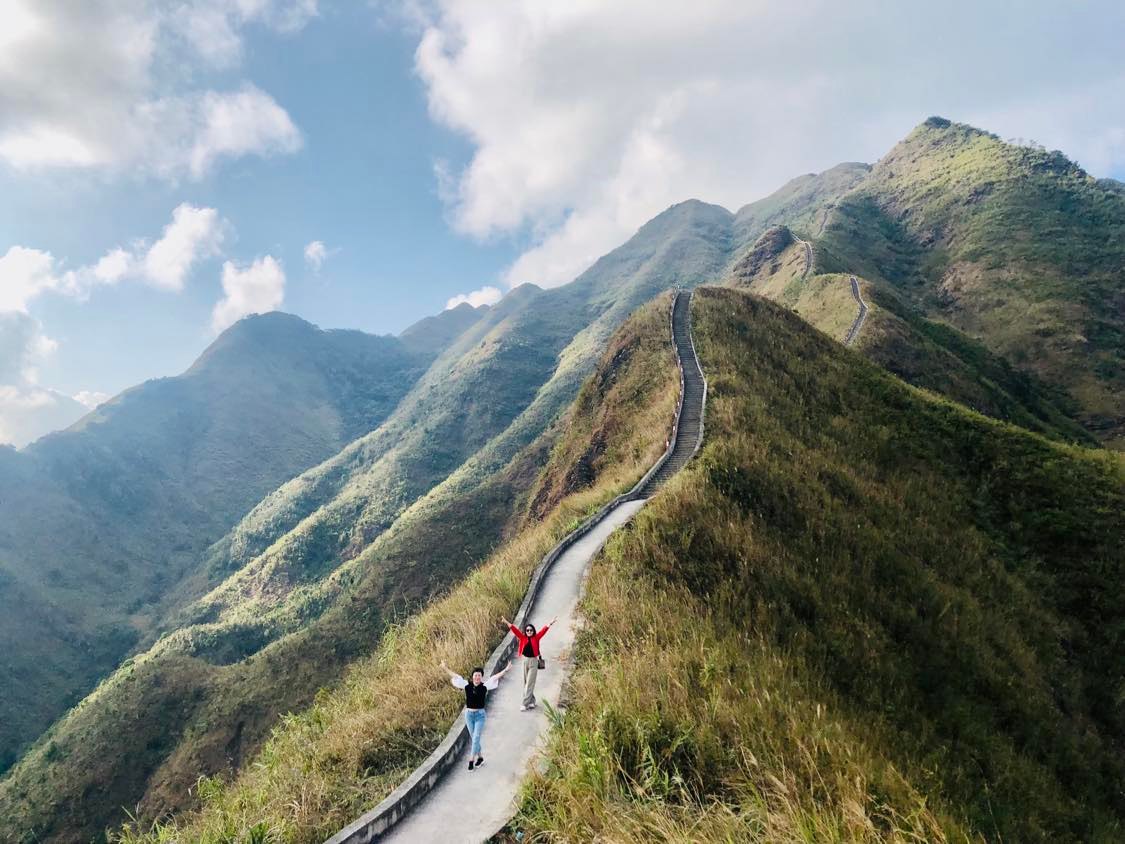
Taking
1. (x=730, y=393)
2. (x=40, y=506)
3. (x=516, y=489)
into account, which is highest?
(x=40, y=506)

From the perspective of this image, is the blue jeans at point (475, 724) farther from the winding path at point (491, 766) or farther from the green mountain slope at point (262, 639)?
the green mountain slope at point (262, 639)

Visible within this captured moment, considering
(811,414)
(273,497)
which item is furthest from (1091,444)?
(273,497)

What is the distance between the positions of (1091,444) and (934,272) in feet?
166

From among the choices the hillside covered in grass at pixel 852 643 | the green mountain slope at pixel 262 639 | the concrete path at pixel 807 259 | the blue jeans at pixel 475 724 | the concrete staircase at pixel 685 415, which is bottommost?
the green mountain slope at pixel 262 639

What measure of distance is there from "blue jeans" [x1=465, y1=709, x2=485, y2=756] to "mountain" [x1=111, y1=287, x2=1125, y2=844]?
80 centimetres

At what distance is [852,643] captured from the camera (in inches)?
387

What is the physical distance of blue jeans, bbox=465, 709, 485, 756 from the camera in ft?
22.1

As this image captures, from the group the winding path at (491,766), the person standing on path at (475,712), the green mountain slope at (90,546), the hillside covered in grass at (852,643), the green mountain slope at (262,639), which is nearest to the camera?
the hillside covered in grass at (852,643)

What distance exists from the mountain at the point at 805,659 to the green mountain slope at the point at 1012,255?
3960 cm

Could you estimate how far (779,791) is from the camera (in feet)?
15.5

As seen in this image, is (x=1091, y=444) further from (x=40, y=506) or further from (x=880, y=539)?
(x=40, y=506)

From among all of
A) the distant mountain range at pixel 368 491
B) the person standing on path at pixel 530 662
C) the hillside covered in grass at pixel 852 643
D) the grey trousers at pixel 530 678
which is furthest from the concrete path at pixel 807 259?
the grey trousers at pixel 530 678

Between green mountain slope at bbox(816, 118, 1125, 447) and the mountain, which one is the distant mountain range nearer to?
green mountain slope at bbox(816, 118, 1125, 447)

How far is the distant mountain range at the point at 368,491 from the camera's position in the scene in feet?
136
